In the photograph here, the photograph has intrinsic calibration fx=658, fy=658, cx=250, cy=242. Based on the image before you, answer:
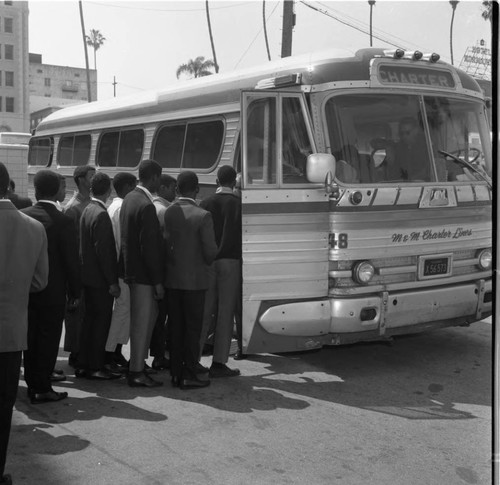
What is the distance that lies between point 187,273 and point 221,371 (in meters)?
1.09

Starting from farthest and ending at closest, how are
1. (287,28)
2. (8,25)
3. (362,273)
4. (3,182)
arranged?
1. (8,25)
2. (287,28)
3. (362,273)
4. (3,182)

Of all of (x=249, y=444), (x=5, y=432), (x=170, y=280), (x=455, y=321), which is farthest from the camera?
(x=455, y=321)

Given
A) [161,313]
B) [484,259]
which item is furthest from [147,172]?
[484,259]

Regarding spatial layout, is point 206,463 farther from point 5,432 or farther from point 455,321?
point 455,321

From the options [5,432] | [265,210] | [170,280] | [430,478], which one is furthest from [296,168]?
[5,432]

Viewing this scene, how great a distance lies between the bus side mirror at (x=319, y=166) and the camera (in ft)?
18.4

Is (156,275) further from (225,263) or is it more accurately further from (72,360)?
(72,360)

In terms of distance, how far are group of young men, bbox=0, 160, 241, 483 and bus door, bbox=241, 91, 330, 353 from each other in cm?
41

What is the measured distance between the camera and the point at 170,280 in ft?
19.1

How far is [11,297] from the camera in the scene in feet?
12.9

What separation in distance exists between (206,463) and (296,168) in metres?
2.78

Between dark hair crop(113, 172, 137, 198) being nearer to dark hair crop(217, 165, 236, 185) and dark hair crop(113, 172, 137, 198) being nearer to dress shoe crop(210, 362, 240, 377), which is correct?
dark hair crop(217, 165, 236, 185)

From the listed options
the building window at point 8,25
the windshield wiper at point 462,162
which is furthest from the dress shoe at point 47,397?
the building window at point 8,25

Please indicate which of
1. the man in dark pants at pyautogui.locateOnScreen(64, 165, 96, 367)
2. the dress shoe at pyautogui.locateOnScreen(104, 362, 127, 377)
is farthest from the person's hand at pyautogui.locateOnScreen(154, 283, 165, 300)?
the man in dark pants at pyautogui.locateOnScreen(64, 165, 96, 367)
